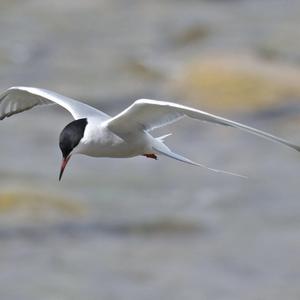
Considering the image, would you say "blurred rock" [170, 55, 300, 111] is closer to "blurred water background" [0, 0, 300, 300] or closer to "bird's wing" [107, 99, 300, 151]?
"blurred water background" [0, 0, 300, 300]

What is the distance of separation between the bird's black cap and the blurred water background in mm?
4694

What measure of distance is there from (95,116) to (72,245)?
557cm

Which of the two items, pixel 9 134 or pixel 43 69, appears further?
pixel 43 69

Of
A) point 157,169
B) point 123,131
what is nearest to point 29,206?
point 157,169

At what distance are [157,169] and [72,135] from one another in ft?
24.0

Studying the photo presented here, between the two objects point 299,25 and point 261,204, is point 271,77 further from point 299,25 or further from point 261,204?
point 299,25

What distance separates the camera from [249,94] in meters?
11.9

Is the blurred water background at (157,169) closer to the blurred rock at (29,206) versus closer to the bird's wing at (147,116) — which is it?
the blurred rock at (29,206)

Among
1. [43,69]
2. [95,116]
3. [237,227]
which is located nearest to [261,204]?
[237,227]

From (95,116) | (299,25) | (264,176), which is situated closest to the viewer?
(95,116)

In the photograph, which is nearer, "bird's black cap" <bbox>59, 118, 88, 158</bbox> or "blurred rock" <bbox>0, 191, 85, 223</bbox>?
"bird's black cap" <bbox>59, 118, 88, 158</bbox>

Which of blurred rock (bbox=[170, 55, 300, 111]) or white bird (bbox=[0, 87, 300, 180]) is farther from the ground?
white bird (bbox=[0, 87, 300, 180])

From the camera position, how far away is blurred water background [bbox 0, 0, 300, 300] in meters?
9.40

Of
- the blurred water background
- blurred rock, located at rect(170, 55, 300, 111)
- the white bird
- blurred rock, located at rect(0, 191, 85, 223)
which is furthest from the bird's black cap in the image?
blurred rock, located at rect(170, 55, 300, 111)
